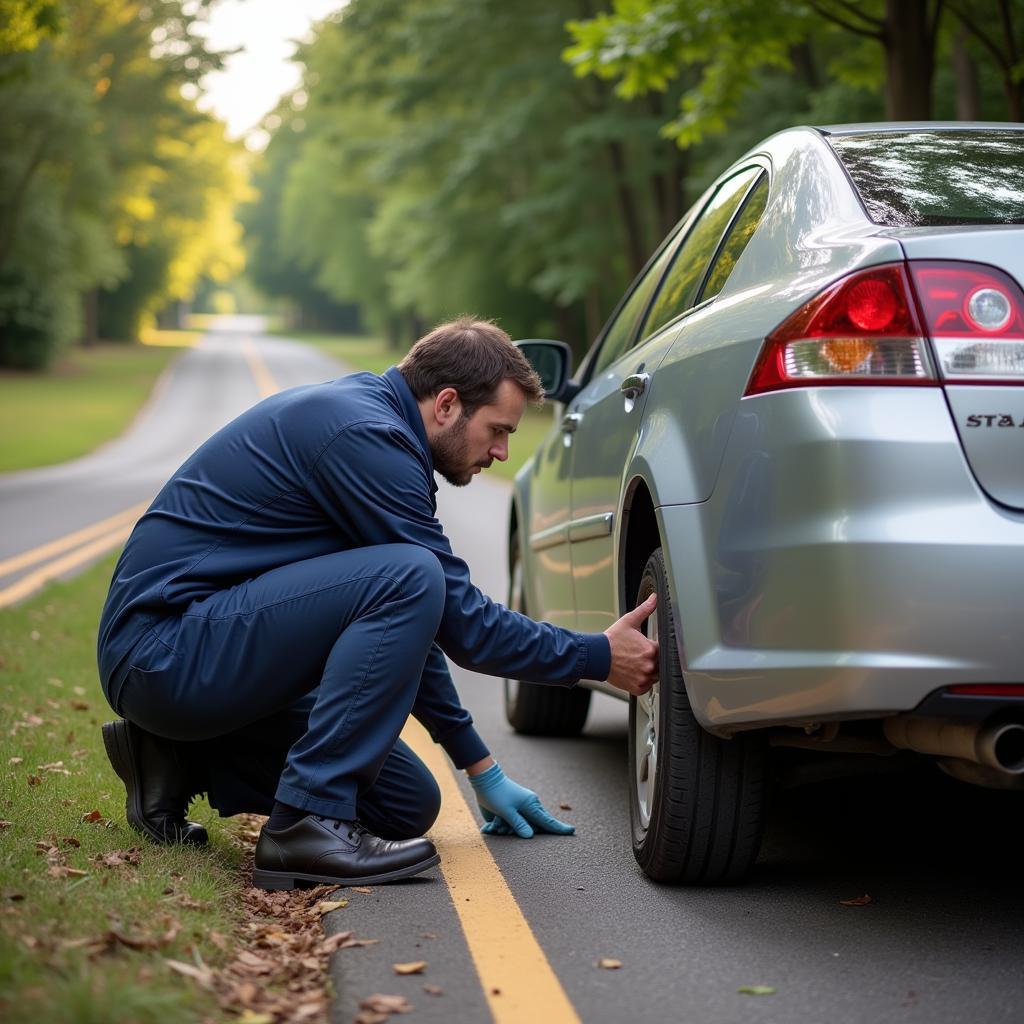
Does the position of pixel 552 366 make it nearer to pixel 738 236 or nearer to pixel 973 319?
pixel 738 236

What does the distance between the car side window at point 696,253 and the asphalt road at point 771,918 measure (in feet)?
5.06

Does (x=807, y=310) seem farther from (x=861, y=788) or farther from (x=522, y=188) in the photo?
(x=522, y=188)

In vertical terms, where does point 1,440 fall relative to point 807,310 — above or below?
below

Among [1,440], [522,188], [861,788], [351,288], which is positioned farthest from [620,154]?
[351,288]

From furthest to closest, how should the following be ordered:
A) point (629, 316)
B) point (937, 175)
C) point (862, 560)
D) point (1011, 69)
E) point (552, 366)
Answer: point (1011, 69)
point (552, 366)
point (629, 316)
point (937, 175)
point (862, 560)

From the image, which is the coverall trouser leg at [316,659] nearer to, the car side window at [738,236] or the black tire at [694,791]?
the black tire at [694,791]

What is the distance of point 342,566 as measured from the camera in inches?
148

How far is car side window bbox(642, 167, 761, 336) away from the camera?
13.9 ft

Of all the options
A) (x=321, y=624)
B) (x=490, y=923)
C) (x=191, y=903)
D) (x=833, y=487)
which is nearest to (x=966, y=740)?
(x=833, y=487)

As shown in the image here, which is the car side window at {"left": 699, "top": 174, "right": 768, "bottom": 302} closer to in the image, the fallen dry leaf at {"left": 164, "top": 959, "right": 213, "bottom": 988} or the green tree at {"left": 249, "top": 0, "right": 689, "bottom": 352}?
the fallen dry leaf at {"left": 164, "top": 959, "right": 213, "bottom": 988}

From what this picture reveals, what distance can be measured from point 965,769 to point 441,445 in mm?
1585

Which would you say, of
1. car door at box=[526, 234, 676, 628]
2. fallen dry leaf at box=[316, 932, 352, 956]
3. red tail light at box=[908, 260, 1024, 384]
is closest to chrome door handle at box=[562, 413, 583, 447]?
car door at box=[526, 234, 676, 628]

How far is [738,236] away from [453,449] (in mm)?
930

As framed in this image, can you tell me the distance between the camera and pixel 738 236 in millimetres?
3980
